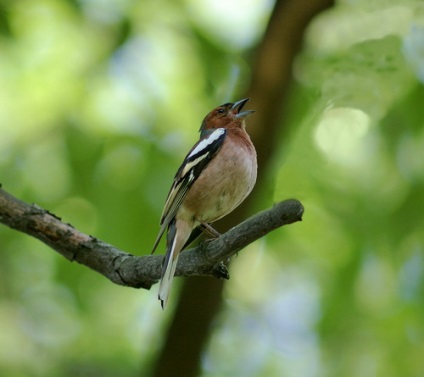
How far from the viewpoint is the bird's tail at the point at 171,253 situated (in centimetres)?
431

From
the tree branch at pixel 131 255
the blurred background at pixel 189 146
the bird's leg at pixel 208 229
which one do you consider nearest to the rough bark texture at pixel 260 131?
the blurred background at pixel 189 146

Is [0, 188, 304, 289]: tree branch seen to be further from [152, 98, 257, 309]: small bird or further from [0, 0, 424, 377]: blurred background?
[0, 0, 424, 377]: blurred background

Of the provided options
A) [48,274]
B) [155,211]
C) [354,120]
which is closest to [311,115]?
[354,120]

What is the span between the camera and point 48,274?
8.62 metres

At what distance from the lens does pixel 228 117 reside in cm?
625

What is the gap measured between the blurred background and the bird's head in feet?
0.80

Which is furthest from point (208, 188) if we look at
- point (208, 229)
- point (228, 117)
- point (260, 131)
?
point (260, 131)

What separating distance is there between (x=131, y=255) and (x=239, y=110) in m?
2.02

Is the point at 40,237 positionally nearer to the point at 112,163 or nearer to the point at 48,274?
the point at 112,163

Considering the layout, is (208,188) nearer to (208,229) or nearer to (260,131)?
(208,229)

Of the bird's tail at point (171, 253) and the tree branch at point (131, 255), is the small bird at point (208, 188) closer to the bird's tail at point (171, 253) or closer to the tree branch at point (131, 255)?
the bird's tail at point (171, 253)

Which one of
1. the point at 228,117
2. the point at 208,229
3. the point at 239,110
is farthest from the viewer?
the point at 239,110

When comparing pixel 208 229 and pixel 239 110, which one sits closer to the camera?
pixel 208 229

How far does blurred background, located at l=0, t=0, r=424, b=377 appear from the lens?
7.05 m
